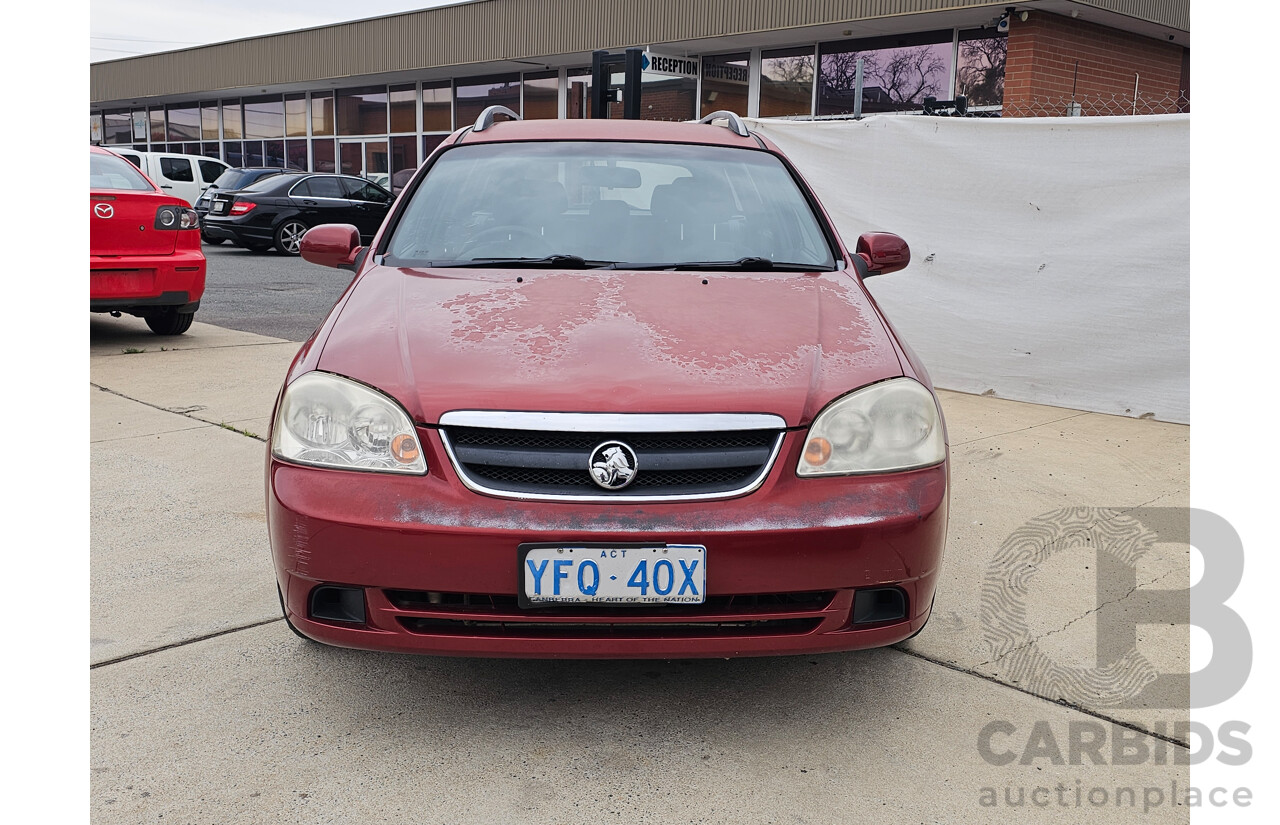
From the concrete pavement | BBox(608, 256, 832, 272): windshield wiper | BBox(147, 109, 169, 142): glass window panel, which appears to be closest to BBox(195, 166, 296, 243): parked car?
the concrete pavement

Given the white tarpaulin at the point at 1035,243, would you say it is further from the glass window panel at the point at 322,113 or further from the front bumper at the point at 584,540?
the glass window panel at the point at 322,113

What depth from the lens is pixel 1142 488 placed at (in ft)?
15.5

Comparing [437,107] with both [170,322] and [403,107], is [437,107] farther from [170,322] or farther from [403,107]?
[170,322]

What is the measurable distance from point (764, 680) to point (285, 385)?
57.8 inches

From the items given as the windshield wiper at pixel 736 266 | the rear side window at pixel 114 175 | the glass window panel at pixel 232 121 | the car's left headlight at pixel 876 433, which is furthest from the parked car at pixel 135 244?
the glass window panel at pixel 232 121

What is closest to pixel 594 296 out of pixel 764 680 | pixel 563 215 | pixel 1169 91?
pixel 563 215

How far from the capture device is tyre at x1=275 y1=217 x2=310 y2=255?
17.8m

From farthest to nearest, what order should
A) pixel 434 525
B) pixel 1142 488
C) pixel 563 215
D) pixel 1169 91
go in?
pixel 1169 91 < pixel 1142 488 < pixel 563 215 < pixel 434 525

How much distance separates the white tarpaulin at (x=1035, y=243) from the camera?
6.06 meters

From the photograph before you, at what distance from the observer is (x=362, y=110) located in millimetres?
26844

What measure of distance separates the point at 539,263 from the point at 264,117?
1172 inches

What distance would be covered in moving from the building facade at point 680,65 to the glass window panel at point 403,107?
0.05 meters

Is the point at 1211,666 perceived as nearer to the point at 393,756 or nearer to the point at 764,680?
the point at 764,680

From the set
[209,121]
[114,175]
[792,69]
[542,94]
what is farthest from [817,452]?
[209,121]
